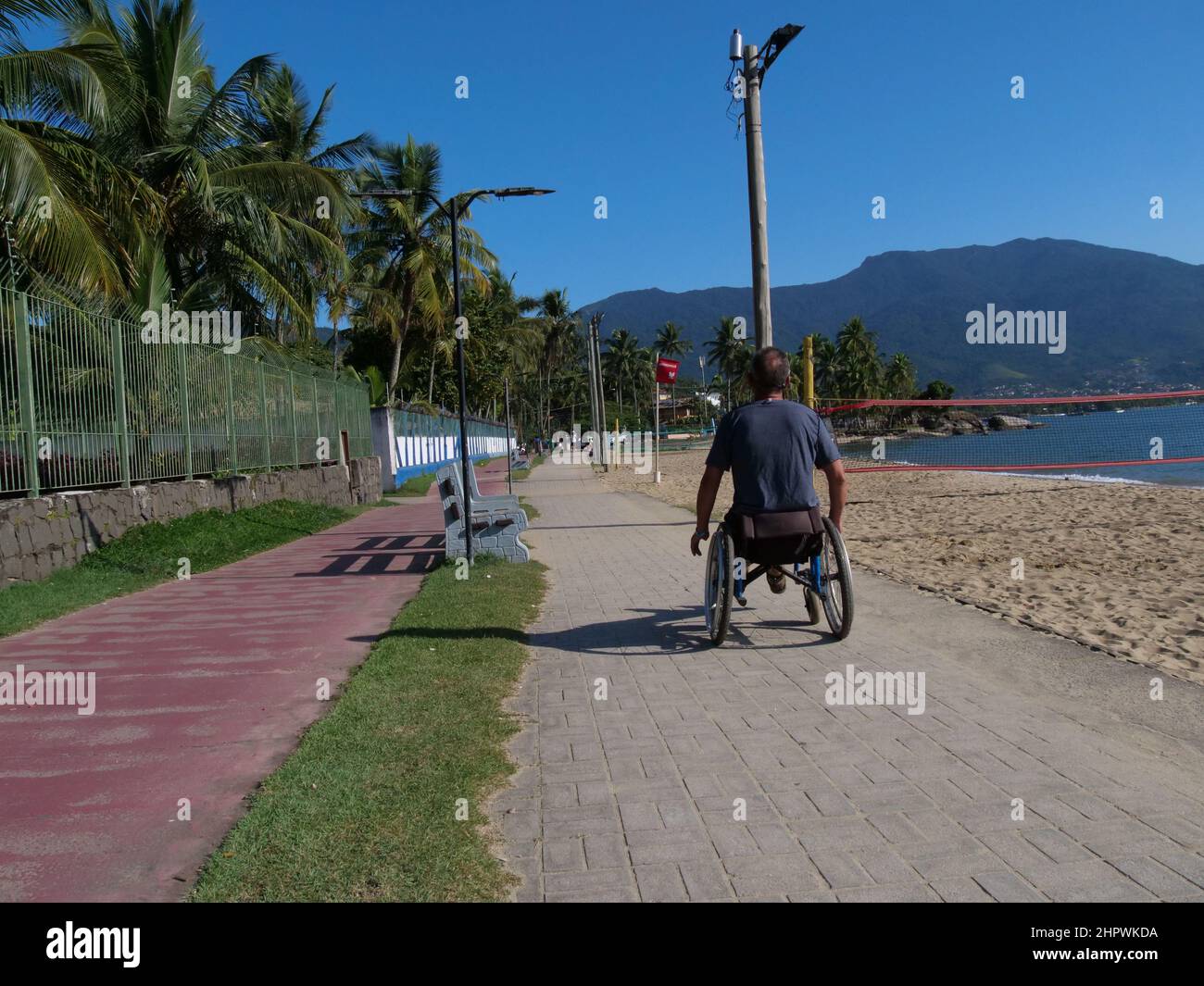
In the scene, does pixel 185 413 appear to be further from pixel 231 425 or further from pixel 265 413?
pixel 265 413

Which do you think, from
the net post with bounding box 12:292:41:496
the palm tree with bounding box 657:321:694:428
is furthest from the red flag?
the palm tree with bounding box 657:321:694:428

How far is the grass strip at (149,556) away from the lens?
774 centimetres

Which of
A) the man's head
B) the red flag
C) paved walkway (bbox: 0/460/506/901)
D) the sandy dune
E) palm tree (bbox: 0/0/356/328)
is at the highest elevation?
palm tree (bbox: 0/0/356/328)

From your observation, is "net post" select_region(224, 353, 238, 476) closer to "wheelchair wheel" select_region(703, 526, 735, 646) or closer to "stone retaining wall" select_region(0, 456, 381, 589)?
"stone retaining wall" select_region(0, 456, 381, 589)

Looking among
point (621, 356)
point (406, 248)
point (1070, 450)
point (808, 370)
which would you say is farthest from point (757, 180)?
point (621, 356)

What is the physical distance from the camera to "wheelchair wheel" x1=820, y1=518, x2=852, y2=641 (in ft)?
17.9

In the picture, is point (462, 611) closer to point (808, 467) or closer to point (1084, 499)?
point (808, 467)

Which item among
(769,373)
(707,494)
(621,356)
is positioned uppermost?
(621,356)

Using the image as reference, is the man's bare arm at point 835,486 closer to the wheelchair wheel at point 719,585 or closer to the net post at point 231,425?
the wheelchair wheel at point 719,585

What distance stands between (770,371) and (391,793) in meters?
3.32

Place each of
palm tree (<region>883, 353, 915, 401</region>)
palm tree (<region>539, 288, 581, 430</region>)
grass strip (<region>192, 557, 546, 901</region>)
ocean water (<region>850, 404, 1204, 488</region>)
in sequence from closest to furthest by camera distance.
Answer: grass strip (<region>192, 557, 546, 901</region>) < ocean water (<region>850, 404, 1204, 488</region>) < palm tree (<region>539, 288, 581, 430</region>) < palm tree (<region>883, 353, 915, 401</region>)

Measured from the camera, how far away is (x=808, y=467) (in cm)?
538

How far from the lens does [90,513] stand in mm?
9719
